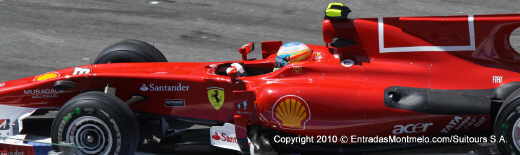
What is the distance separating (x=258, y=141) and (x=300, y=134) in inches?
16.9

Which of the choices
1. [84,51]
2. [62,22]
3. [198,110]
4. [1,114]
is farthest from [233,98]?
[62,22]

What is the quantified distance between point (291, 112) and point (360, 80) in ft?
2.47

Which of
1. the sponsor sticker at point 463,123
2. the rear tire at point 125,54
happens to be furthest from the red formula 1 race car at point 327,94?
the rear tire at point 125,54

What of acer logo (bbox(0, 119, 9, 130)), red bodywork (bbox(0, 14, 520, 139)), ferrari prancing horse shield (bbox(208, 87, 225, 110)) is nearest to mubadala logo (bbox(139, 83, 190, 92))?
red bodywork (bbox(0, 14, 520, 139))

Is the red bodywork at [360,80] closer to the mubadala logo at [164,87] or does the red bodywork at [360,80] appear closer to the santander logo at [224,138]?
the mubadala logo at [164,87]

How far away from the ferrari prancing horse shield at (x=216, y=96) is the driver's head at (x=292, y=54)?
0.68m

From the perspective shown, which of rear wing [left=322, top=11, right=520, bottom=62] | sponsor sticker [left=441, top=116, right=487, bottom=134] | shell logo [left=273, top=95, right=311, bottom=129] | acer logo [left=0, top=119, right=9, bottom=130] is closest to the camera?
sponsor sticker [left=441, top=116, right=487, bottom=134]

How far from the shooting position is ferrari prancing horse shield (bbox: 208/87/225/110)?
28.9 feet

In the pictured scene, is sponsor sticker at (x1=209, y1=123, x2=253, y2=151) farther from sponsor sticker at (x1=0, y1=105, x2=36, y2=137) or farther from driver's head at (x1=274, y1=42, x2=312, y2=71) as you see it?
sponsor sticker at (x1=0, y1=105, x2=36, y2=137)

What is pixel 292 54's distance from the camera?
9.07 m

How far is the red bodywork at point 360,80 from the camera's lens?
855 centimetres

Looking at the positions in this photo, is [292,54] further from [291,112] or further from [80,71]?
[80,71]

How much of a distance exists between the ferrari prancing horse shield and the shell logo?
0.55 meters

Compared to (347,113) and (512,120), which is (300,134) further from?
(512,120)
